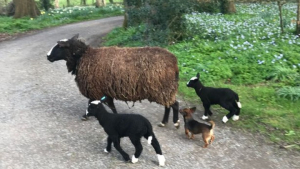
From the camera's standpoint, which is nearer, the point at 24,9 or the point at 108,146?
the point at 108,146

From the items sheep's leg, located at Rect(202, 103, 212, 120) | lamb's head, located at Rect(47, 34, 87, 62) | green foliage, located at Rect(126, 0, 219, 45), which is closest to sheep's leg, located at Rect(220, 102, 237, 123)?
sheep's leg, located at Rect(202, 103, 212, 120)

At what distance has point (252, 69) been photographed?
29.4 ft

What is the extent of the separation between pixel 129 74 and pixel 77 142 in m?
1.43

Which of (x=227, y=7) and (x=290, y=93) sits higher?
(x=227, y=7)

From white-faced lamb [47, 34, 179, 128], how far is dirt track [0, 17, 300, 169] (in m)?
0.64

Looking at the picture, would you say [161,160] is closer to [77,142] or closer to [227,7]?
[77,142]

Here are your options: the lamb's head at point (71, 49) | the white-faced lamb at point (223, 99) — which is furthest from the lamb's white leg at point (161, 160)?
the lamb's head at point (71, 49)

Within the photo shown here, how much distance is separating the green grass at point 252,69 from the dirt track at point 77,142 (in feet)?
2.08

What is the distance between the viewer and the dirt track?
4.99 metres

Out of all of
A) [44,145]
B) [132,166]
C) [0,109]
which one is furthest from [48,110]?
[132,166]

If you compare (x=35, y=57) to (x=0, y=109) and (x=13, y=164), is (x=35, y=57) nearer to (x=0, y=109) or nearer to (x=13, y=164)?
(x=0, y=109)

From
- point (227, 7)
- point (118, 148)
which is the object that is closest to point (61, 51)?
point (118, 148)

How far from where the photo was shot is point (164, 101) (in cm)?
603

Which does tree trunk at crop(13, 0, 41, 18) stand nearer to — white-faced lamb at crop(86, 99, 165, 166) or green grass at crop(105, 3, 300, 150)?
green grass at crop(105, 3, 300, 150)
